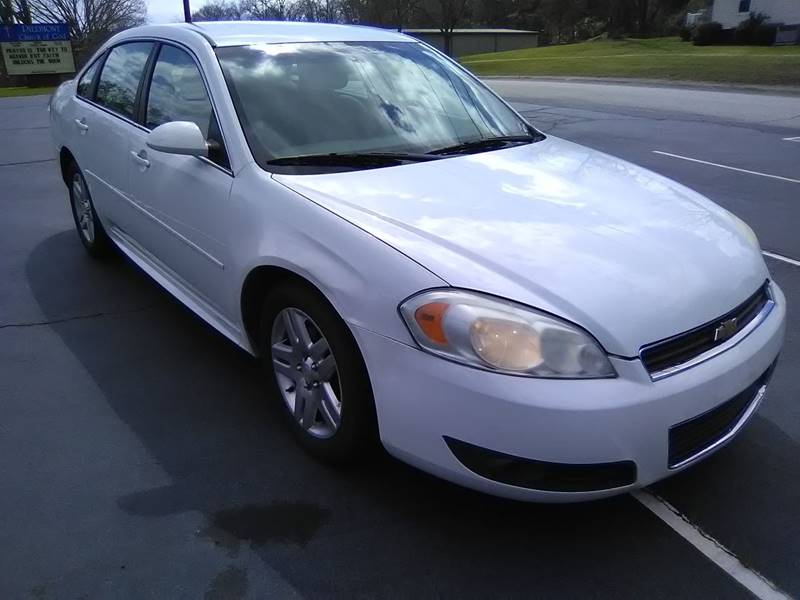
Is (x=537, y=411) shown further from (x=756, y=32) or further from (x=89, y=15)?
(x=89, y=15)

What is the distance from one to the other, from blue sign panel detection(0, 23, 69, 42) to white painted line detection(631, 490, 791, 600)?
1589 inches

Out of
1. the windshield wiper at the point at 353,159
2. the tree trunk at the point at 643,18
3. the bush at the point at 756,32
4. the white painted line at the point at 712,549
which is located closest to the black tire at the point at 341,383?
the windshield wiper at the point at 353,159

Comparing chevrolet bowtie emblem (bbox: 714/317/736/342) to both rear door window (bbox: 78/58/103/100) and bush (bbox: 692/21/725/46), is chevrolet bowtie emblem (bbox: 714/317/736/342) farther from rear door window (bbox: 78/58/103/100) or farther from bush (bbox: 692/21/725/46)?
bush (bbox: 692/21/725/46)

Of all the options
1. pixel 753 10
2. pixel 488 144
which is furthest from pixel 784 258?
pixel 753 10

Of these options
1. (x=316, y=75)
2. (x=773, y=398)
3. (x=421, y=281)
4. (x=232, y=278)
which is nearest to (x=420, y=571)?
(x=421, y=281)

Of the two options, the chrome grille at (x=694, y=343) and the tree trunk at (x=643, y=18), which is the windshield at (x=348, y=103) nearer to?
the chrome grille at (x=694, y=343)

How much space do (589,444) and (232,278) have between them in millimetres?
1674

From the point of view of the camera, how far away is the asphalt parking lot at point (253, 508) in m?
2.26

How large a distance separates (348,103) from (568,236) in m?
1.40

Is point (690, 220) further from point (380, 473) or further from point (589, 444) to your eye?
point (380, 473)

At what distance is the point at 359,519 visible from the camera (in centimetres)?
253

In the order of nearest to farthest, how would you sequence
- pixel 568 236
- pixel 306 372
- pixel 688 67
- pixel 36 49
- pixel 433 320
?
pixel 433 320, pixel 568 236, pixel 306 372, pixel 688 67, pixel 36 49

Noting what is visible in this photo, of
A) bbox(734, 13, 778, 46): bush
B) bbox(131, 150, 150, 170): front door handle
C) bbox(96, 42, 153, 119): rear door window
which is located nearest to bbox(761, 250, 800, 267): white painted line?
bbox(131, 150, 150, 170): front door handle

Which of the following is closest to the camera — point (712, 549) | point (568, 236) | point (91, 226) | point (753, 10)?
point (712, 549)
